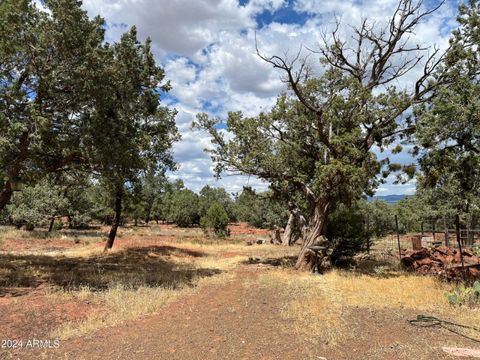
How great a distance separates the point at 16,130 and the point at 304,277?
35.8 ft

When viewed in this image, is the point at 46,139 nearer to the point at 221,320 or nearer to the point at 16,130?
the point at 16,130

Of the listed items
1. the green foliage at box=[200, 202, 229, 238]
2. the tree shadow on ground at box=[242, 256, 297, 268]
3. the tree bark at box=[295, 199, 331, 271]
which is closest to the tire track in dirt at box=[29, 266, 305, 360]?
the tree bark at box=[295, 199, 331, 271]

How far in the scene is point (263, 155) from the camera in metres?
16.0

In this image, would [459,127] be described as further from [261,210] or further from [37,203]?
[261,210]

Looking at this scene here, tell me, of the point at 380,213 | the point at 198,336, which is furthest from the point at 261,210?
the point at 198,336

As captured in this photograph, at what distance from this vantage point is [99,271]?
13555mm

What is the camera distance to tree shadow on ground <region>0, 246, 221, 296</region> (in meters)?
11.6

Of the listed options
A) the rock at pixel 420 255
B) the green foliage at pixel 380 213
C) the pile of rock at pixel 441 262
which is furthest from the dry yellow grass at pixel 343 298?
the green foliage at pixel 380 213

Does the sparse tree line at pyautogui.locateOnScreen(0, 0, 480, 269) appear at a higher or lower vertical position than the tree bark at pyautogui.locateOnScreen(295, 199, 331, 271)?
higher

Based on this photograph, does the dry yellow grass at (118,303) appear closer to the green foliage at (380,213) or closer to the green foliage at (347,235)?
the green foliage at (347,235)

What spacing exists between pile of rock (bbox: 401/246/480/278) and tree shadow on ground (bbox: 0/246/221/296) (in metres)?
8.76

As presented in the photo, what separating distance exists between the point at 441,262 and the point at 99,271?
14213mm

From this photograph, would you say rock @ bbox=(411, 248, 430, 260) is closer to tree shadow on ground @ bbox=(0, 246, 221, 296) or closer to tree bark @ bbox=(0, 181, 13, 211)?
tree shadow on ground @ bbox=(0, 246, 221, 296)

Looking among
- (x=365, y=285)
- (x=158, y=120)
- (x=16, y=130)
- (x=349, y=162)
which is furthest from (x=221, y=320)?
(x=158, y=120)
